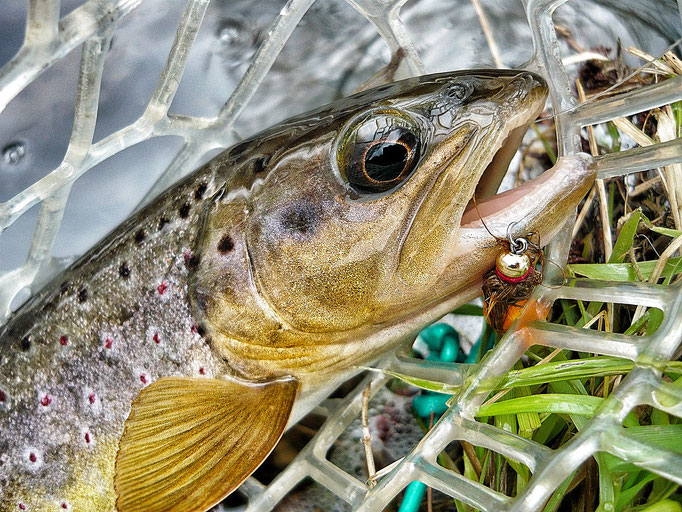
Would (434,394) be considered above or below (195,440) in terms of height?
above

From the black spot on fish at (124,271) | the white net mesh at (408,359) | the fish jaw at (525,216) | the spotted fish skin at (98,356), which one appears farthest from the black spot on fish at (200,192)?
the fish jaw at (525,216)

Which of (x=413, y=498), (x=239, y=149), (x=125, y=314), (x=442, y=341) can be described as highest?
(x=442, y=341)

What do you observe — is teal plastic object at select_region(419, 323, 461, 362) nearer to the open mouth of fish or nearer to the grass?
the grass

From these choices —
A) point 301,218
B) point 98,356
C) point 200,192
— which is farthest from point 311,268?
point 98,356

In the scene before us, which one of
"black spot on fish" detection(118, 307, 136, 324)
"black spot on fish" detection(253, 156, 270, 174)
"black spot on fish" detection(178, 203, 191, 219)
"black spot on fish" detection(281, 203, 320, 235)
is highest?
"black spot on fish" detection(253, 156, 270, 174)

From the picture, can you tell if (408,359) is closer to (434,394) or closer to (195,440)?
(434,394)

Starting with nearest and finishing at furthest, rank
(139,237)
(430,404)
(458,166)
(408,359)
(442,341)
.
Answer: (458,166) < (139,237) < (408,359) < (430,404) < (442,341)

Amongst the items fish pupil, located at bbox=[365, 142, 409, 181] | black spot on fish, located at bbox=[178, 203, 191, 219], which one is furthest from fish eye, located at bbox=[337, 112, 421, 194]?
black spot on fish, located at bbox=[178, 203, 191, 219]
